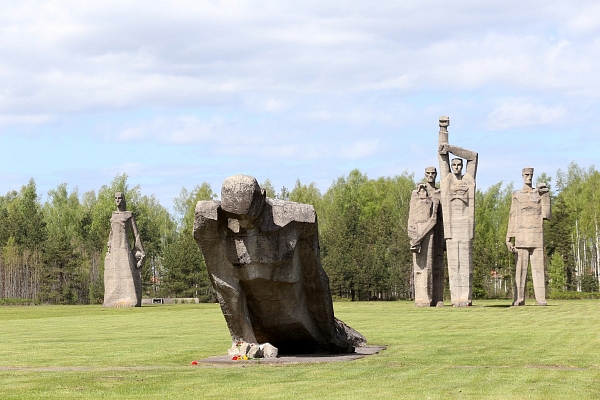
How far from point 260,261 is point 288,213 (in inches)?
32.9

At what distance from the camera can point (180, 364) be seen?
15031 millimetres

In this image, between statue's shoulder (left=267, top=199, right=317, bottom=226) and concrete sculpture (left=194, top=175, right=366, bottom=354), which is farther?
statue's shoulder (left=267, top=199, right=317, bottom=226)

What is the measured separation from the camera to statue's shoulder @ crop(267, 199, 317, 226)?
1504 cm

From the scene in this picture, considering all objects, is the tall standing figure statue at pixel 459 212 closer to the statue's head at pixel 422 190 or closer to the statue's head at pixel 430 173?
the statue's head at pixel 422 190

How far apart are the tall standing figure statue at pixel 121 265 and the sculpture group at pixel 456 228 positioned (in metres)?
14.7

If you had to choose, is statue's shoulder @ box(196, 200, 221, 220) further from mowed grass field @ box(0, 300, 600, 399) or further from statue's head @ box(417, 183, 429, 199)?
statue's head @ box(417, 183, 429, 199)

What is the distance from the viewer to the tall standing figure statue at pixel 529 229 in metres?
40.1

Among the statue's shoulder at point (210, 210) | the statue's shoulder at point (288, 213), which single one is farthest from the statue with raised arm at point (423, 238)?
the statue's shoulder at point (210, 210)

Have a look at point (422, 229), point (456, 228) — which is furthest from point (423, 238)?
point (456, 228)

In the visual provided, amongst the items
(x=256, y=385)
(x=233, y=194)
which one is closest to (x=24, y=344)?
(x=233, y=194)

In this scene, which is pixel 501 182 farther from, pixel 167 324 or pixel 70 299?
pixel 167 324

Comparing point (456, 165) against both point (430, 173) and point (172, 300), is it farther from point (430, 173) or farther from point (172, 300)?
point (172, 300)

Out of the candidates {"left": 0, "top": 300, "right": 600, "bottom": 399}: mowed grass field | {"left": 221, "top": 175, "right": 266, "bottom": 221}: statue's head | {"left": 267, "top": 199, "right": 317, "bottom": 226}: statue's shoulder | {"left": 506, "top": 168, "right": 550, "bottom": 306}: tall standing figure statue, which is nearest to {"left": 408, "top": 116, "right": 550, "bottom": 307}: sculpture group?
{"left": 506, "top": 168, "right": 550, "bottom": 306}: tall standing figure statue

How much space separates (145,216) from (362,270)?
3269cm
